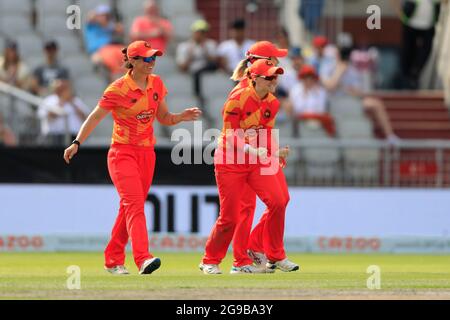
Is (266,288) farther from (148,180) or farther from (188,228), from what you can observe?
(188,228)

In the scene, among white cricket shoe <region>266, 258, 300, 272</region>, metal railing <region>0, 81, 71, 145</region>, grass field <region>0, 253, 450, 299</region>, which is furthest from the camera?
metal railing <region>0, 81, 71, 145</region>

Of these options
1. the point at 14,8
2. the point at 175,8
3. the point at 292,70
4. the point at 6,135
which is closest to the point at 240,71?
the point at 6,135

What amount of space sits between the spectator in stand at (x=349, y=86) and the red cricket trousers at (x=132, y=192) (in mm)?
9990

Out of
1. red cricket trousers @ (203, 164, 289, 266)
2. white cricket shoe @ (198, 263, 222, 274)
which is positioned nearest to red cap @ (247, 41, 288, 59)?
red cricket trousers @ (203, 164, 289, 266)

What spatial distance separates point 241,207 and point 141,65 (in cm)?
184

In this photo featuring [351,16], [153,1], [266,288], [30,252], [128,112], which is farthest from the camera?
[351,16]

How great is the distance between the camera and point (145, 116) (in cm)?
1412

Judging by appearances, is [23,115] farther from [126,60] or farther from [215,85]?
[126,60]

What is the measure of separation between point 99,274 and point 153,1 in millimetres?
10610

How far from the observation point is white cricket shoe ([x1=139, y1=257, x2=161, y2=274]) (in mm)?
13727

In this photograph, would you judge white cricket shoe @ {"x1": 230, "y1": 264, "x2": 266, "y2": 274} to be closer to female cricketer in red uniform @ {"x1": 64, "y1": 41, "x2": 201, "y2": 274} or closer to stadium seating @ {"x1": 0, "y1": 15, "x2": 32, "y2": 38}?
female cricketer in red uniform @ {"x1": 64, "y1": 41, "x2": 201, "y2": 274}
